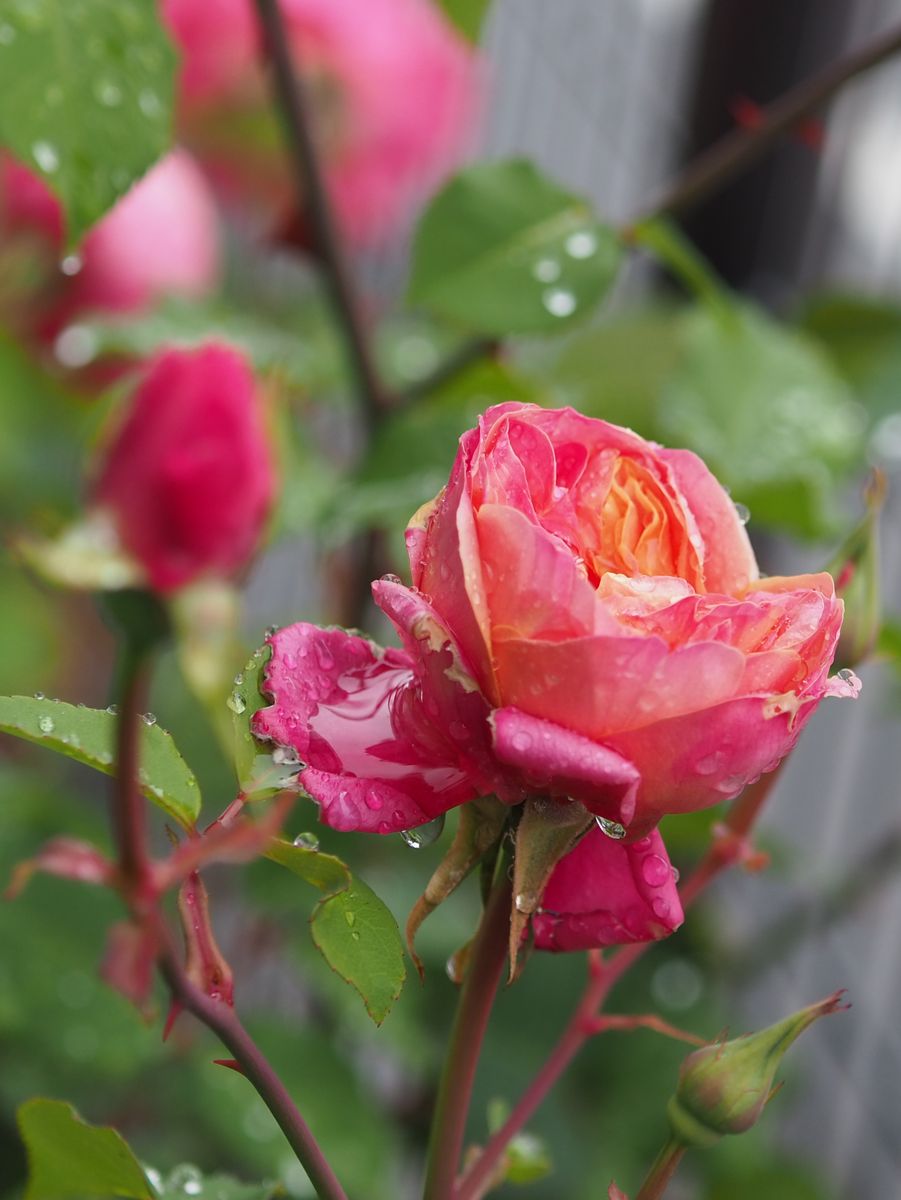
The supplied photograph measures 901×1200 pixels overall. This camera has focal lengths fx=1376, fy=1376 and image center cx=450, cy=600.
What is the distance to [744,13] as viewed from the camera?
85 cm

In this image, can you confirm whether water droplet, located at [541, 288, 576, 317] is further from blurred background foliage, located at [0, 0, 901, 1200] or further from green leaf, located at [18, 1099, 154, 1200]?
green leaf, located at [18, 1099, 154, 1200]

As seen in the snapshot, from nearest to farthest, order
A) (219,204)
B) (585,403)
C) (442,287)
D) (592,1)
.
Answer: (442,287) → (585,403) → (219,204) → (592,1)

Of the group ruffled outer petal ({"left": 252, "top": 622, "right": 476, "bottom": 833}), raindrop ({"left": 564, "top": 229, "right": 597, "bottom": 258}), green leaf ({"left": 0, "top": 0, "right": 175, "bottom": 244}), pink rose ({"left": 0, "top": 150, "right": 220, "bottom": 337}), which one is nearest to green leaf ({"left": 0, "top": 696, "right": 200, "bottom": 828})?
ruffled outer petal ({"left": 252, "top": 622, "right": 476, "bottom": 833})

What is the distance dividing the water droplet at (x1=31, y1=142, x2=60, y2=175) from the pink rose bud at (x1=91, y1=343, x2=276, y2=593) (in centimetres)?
15

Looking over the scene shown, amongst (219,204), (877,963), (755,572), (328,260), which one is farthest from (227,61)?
(877,963)

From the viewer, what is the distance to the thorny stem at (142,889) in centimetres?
16

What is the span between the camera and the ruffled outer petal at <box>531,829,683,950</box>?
7.8 inches

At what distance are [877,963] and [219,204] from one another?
0.66 meters

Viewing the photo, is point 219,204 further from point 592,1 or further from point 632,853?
point 632,853

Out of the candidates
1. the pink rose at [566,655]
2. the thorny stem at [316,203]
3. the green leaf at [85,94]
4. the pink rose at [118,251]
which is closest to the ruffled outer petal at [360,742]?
the pink rose at [566,655]

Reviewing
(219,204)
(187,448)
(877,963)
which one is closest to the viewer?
(187,448)

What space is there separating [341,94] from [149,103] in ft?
1.39

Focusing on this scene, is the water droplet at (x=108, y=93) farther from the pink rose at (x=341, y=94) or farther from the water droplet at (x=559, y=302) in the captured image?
the pink rose at (x=341, y=94)

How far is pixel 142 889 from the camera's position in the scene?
17 cm
